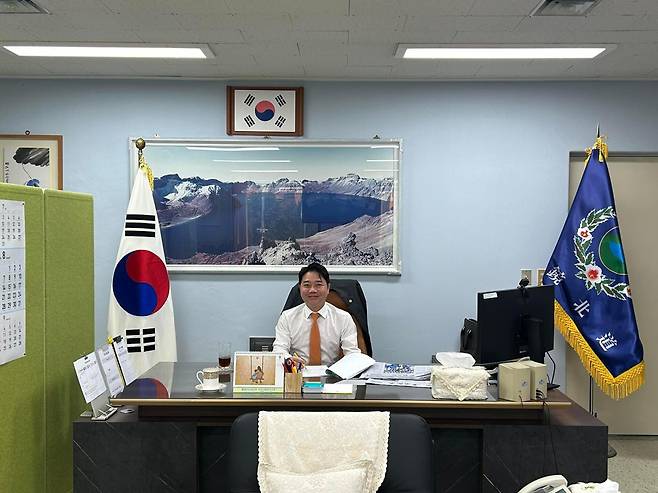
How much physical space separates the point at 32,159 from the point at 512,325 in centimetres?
341

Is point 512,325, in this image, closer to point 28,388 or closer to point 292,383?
point 292,383

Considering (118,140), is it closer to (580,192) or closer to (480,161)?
(480,161)

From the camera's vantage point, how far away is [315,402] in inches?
100

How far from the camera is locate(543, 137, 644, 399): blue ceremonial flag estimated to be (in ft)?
13.1

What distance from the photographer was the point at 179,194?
14.4 ft

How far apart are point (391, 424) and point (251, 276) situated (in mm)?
2370

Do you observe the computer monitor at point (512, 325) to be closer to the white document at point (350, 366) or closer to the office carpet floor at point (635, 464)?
the white document at point (350, 366)

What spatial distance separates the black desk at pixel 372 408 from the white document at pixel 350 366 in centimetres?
21

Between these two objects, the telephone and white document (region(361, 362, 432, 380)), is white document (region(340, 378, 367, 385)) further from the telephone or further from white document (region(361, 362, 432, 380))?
the telephone

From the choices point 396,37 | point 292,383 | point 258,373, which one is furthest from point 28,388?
point 396,37

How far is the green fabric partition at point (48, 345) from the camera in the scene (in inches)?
103

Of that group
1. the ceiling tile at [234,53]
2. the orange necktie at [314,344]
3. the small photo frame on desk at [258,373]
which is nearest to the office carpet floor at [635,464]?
the orange necktie at [314,344]

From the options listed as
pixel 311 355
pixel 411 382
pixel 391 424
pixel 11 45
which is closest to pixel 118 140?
pixel 11 45

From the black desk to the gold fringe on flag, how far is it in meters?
1.45
